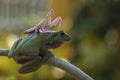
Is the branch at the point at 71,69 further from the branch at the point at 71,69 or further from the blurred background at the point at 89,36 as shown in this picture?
the blurred background at the point at 89,36

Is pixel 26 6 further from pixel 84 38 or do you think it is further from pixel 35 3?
pixel 84 38

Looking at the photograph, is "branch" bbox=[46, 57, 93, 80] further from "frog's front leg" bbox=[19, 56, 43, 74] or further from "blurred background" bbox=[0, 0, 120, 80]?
"blurred background" bbox=[0, 0, 120, 80]

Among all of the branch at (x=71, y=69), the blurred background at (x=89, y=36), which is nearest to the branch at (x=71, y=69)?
the branch at (x=71, y=69)

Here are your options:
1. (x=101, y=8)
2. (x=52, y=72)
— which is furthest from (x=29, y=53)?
(x=101, y=8)

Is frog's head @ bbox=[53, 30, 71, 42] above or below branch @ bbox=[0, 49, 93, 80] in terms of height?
above

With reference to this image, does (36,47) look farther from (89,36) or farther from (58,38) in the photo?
(89,36)

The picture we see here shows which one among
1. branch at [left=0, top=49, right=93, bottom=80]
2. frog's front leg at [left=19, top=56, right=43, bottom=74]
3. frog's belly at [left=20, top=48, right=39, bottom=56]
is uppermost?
branch at [left=0, top=49, right=93, bottom=80]

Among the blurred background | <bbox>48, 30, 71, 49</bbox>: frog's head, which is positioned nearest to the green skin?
<bbox>48, 30, 71, 49</bbox>: frog's head
